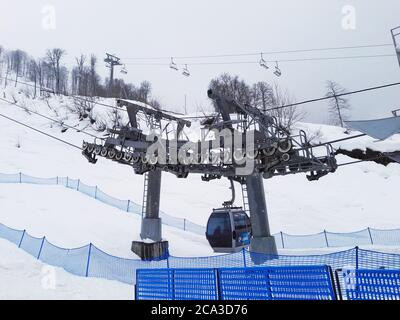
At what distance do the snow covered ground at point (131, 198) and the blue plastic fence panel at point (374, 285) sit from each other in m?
8.95

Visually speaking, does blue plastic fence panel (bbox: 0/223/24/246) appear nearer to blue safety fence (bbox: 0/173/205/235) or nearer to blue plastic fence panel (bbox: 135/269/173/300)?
blue plastic fence panel (bbox: 135/269/173/300)

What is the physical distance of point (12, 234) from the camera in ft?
56.1

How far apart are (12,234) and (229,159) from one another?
38.6ft

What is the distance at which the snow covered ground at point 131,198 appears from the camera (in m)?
20.0

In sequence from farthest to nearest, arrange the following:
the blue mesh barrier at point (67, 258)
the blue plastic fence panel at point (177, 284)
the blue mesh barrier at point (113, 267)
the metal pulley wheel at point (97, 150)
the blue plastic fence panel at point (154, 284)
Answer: the metal pulley wheel at point (97, 150)
the blue mesh barrier at point (67, 258)
the blue mesh barrier at point (113, 267)
the blue plastic fence panel at point (154, 284)
the blue plastic fence panel at point (177, 284)

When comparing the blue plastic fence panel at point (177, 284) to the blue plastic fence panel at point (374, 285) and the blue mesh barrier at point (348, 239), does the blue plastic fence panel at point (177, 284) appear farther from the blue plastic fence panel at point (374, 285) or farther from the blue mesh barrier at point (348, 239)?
the blue mesh barrier at point (348, 239)

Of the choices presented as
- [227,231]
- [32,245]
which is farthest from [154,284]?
[32,245]

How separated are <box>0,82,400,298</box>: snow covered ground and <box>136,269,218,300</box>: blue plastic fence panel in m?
3.95

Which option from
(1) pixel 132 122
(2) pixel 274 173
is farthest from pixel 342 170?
(1) pixel 132 122

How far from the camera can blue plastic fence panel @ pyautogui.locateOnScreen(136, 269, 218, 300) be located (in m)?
7.91

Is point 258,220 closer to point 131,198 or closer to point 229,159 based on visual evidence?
point 229,159

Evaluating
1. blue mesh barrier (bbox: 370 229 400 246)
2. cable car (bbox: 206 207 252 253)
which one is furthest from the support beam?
blue mesh barrier (bbox: 370 229 400 246)

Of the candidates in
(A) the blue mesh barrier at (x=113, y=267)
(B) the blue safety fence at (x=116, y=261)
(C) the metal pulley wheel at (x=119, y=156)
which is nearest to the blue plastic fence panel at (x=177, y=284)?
(B) the blue safety fence at (x=116, y=261)

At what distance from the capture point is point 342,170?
43781mm
